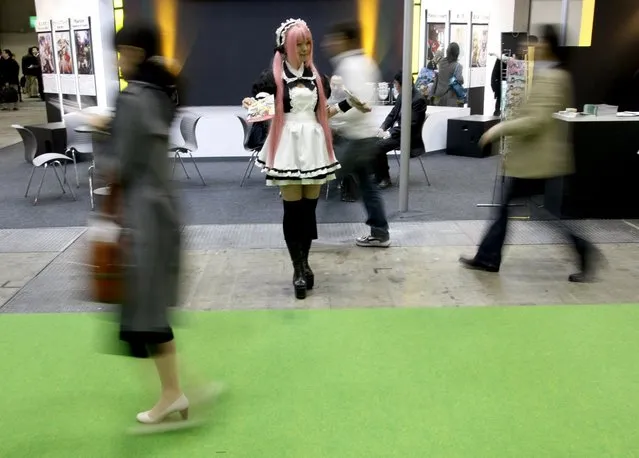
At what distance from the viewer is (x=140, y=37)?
7.60 feet

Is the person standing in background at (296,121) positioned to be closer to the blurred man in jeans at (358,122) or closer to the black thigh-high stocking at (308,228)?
the black thigh-high stocking at (308,228)

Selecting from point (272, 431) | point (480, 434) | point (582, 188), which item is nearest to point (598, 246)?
point (582, 188)

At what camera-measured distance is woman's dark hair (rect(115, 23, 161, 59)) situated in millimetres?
2312

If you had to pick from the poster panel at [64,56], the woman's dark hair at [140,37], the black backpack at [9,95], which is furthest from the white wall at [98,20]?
the black backpack at [9,95]

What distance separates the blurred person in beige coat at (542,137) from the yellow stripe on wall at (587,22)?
2377 millimetres

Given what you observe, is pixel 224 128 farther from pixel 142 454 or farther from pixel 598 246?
pixel 142 454

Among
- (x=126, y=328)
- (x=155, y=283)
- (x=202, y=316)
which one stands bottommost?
(x=202, y=316)

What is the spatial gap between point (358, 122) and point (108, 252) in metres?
2.73

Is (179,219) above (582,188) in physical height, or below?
above

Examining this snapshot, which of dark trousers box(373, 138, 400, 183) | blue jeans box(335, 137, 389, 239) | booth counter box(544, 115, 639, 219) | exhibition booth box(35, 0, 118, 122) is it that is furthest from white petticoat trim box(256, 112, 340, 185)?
exhibition booth box(35, 0, 118, 122)

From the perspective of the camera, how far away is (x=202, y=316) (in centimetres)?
388

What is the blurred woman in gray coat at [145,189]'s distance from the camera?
2330 mm

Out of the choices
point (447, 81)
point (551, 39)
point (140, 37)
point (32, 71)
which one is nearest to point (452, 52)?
point (447, 81)

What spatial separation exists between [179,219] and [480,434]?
1458mm
